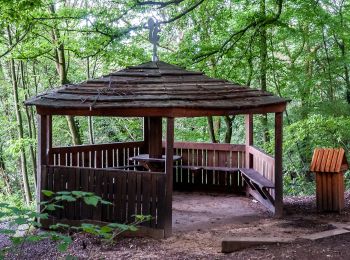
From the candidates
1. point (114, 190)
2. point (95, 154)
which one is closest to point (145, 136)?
point (95, 154)

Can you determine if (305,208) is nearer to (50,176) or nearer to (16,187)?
(50,176)

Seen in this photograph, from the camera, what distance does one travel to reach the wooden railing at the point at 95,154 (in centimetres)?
945

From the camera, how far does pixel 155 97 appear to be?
743 cm

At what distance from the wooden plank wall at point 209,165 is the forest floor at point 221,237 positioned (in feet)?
3.73

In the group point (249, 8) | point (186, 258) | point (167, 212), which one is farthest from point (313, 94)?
point (186, 258)

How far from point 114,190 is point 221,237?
202cm

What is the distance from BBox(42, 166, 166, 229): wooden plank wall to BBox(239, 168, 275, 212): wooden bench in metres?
2.28

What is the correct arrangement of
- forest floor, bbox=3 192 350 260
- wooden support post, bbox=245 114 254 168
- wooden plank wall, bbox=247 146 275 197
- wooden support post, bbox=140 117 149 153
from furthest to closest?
wooden support post, bbox=140 117 149 153
wooden support post, bbox=245 114 254 168
wooden plank wall, bbox=247 146 275 197
forest floor, bbox=3 192 350 260

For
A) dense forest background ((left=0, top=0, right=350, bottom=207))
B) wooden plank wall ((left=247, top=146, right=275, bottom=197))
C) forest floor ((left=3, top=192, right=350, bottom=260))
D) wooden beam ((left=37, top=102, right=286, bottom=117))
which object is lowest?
forest floor ((left=3, top=192, right=350, bottom=260))

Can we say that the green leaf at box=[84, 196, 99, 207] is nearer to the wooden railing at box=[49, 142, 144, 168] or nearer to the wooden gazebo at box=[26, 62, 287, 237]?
the wooden gazebo at box=[26, 62, 287, 237]

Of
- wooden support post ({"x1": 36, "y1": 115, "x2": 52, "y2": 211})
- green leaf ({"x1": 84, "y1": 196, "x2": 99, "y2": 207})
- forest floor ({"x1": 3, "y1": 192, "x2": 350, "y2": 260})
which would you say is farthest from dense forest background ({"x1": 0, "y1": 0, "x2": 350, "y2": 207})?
green leaf ({"x1": 84, "y1": 196, "x2": 99, "y2": 207})

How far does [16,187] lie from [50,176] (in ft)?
55.3

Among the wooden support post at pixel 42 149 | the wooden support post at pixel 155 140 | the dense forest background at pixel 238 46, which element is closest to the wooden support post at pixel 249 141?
the dense forest background at pixel 238 46

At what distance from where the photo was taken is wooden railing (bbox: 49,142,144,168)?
9445mm
